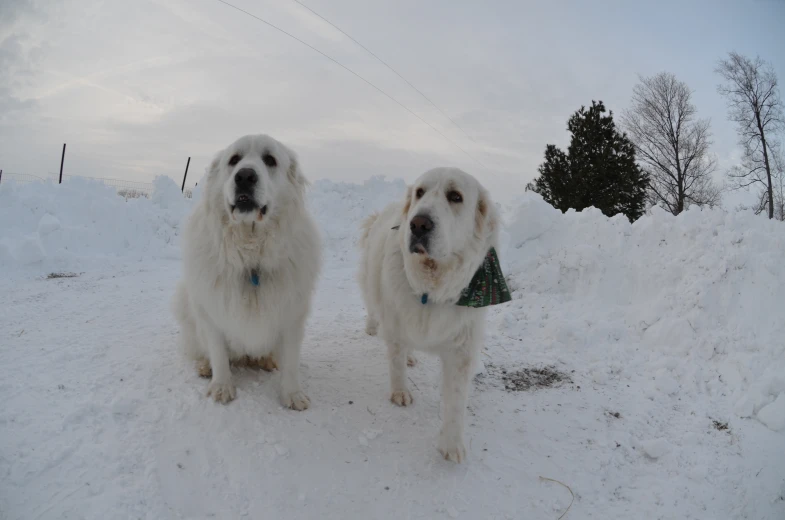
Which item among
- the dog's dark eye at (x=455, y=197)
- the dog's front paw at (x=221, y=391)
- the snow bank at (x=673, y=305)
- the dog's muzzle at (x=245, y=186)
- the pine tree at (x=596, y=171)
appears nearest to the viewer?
the dog's muzzle at (x=245, y=186)

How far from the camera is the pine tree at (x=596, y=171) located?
17.2 metres

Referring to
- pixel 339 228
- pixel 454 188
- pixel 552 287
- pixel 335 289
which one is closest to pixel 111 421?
pixel 454 188

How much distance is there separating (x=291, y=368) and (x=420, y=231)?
1416mm

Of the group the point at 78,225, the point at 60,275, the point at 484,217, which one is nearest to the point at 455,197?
the point at 484,217

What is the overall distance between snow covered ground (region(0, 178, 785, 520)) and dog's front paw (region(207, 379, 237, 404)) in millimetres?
58

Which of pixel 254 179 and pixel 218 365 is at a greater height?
pixel 254 179

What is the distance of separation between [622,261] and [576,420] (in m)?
3.25

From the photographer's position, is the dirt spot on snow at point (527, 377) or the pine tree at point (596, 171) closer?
the dirt spot on snow at point (527, 377)

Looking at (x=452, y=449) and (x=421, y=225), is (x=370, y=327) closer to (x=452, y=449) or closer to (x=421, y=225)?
(x=452, y=449)

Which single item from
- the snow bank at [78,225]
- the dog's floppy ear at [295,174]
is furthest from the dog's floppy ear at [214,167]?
the snow bank at [78,225]

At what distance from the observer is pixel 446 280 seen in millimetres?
2641

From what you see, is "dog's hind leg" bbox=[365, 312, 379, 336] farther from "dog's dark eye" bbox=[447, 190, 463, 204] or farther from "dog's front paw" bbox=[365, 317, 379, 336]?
"dog's dark eye" bbox=[447, 190, 463, 204]

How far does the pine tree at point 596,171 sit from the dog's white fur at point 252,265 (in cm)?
1661

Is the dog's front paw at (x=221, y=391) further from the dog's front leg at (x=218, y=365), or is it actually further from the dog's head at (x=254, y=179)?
the dog's head at (x=254, y=179)
